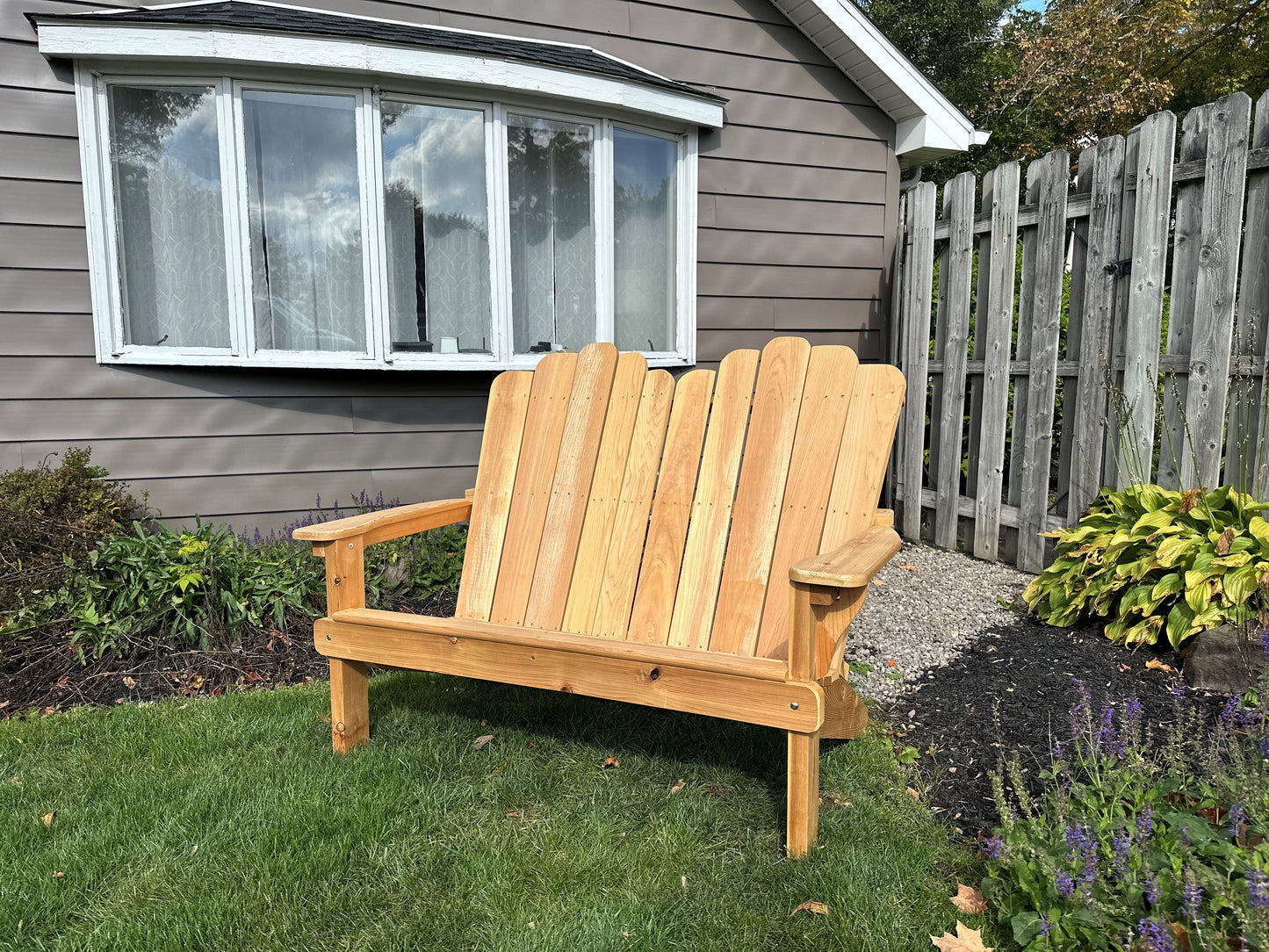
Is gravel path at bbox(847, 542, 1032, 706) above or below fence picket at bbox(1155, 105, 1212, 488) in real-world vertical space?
below

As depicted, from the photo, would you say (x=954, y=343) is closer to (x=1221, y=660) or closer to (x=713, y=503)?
(x=1221, y=660)

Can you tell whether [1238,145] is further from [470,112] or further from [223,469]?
[223,469]

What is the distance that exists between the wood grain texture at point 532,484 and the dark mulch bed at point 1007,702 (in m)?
1.27

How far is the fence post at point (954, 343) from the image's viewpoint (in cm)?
445

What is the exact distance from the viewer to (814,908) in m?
1.73

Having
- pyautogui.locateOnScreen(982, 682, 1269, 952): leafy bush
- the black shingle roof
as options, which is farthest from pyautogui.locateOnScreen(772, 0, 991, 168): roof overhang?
pyautogui.locateOnScreen(982, 682, 1269, 952): leafy bush

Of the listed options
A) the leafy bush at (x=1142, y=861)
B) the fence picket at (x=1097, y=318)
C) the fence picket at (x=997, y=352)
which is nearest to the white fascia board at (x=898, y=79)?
the fence picket at (x=997, y=352)

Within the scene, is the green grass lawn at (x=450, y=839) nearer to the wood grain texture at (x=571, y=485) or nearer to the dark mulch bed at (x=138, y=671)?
the dark mulch bed at (x=138, y=671)

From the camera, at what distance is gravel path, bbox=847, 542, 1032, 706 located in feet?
10.0

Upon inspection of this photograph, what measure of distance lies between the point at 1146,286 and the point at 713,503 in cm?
245

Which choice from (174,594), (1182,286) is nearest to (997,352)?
(1182,286)

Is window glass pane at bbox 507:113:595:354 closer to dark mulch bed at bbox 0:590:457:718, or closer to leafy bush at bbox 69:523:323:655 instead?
leafy bush at bbox 69:523:323:655

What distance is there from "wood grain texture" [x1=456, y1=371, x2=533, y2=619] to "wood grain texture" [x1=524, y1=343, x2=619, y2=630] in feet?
0.51

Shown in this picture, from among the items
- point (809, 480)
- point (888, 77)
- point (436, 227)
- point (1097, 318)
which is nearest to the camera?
point (809, 480)
